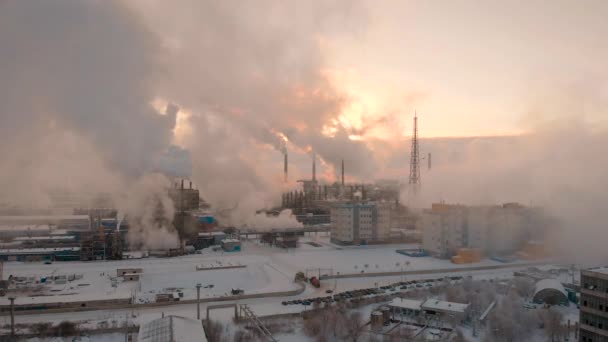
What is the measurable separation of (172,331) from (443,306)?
5668 mm

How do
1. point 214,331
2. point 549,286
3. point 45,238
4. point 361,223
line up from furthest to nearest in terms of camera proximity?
1. point 361,223
2. point 45,238
3. point 549,286
4. point 214,331

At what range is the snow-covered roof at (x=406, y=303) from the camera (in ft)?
36.3

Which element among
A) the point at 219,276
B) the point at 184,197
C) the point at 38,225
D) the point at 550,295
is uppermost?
the point at 184,197

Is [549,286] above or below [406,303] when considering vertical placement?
above

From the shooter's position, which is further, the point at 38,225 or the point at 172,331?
the point at 38,225

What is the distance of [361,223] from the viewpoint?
2250cm

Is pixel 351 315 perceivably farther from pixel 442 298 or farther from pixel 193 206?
pixel 193 206

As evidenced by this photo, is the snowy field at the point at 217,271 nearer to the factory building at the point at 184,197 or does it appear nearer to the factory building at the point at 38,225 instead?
the factory building at the point at 184,197

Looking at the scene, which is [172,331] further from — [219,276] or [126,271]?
[126,271]

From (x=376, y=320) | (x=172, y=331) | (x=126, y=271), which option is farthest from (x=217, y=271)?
(x=172, y=331)

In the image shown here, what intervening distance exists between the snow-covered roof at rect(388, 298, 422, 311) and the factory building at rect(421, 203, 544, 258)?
7.75m

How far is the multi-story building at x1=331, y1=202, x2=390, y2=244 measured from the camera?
73.2ft

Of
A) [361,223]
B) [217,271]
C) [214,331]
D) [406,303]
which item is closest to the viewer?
[214,331]

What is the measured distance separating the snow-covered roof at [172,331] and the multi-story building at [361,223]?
13545 mm
